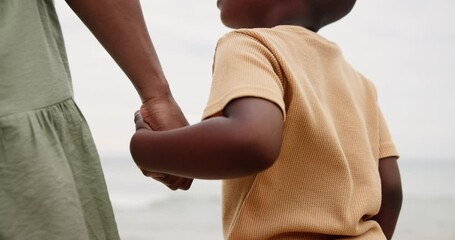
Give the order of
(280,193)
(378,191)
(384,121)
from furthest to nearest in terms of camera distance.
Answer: (384,121)
(378,191)
(280,193)

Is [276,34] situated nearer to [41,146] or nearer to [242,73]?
[242,73]

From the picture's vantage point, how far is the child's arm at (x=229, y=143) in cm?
100

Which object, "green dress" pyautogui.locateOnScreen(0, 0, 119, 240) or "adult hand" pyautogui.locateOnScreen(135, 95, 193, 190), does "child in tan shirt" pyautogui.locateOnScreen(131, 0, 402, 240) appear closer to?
"adult hand" pyautogui.locateOnScreen(135, 95, 193, 190)

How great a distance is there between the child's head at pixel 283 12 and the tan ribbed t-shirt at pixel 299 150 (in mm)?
63

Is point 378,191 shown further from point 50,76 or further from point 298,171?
point 50,76

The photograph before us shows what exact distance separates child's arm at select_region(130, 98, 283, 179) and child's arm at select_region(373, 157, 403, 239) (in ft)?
2.07

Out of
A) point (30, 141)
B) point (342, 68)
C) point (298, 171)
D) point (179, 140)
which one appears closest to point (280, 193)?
point (298, 171)

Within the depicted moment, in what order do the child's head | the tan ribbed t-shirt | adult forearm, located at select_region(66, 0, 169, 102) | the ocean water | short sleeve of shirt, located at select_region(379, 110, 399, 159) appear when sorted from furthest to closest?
the ocean water → short sleeve of shirt, located at select_region(379, 110, 399, 159) → the child's head → adult forearm, located at select_region(66, 0, 169, 102) → the tan ribbed t-shirt

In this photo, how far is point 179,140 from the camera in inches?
42.9

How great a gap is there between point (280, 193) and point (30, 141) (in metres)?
0.47

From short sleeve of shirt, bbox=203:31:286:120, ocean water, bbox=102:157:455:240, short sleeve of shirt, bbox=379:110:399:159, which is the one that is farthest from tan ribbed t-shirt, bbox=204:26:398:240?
ocean water, bbox=102:157:455:240

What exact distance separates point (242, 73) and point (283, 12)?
36 centimetres

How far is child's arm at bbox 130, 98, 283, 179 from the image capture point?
1.00m

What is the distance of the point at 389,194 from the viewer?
1615 millimetres
